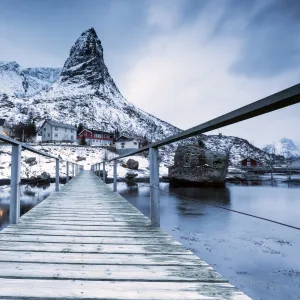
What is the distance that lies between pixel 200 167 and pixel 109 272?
26.1 meters

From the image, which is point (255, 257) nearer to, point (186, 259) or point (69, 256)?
point (186, 259)

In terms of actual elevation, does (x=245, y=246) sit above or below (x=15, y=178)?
below

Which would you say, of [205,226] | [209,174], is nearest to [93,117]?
[209,174]

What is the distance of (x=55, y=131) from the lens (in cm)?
6531

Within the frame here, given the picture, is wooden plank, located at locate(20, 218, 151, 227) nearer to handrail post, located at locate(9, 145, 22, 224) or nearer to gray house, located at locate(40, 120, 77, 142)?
handrail post, located at locate(9, 145, 22, 224)

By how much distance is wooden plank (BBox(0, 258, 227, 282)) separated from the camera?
169 centimetres

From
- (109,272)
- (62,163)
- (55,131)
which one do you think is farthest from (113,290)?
(55,131)

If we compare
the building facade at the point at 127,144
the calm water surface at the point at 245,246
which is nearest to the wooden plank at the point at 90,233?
the calm water surface at the point at 245,246

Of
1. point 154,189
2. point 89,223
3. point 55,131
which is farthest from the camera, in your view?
point 55,131

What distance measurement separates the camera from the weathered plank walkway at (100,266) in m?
1.49

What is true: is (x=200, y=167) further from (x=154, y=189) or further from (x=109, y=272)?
(x=109, y=272)

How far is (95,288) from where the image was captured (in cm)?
153

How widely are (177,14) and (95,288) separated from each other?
22.3 m

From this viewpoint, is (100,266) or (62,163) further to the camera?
(62,163)
